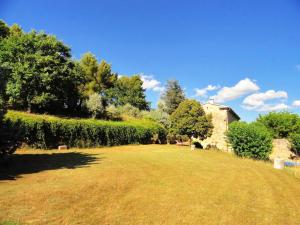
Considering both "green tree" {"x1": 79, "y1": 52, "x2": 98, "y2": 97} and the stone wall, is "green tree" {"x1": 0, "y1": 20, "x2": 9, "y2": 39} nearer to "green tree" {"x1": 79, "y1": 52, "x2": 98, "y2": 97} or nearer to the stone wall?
"green tree" {"x1": 79, "y1": 52, "x2": 98, "y2": 97}

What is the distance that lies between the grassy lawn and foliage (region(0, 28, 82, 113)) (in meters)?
19.4

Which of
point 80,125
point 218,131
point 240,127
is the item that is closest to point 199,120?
point 240,127

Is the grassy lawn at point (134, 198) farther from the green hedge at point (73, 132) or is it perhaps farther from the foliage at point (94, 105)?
the foliage at point (94, 105)

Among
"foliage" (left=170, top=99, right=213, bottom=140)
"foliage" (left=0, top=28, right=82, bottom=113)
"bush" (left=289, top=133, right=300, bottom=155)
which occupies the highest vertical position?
"foliage" (left=0, top=28, right=82, bottom=113)

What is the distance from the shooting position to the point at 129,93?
67500 millimetres

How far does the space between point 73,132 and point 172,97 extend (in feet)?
124

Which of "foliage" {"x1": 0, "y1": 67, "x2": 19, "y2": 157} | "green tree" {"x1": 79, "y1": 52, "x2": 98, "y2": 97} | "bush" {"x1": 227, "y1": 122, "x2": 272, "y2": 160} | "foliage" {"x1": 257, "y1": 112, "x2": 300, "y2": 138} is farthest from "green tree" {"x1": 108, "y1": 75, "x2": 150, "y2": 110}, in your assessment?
"foliage" {"x1": 0, "y1": 67, "x2": 19, "y2": 157}

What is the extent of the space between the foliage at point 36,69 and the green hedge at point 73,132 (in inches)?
164

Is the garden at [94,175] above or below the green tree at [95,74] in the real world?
below

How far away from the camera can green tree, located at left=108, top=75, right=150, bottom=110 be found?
65.6 meters

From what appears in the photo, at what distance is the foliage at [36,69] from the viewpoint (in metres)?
31.8

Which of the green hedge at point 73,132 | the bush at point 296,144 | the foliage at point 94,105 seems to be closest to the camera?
the green hedge at point 73,132

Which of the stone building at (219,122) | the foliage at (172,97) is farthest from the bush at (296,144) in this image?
the foliage at (172,97)

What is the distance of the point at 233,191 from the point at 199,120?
1124 inches
